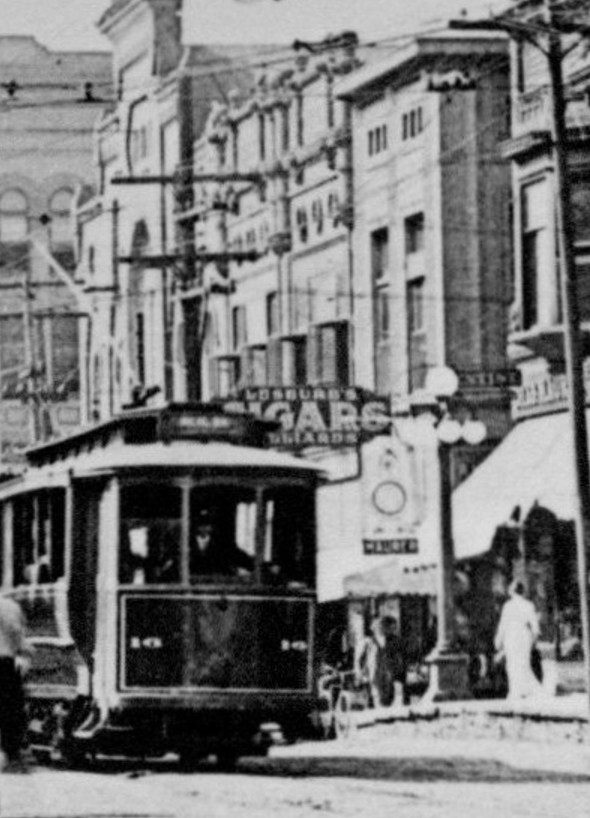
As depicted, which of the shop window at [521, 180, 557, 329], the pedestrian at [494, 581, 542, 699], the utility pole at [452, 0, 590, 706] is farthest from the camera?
the shop window at [521, 180, 557, 329]

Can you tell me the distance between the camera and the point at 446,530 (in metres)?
37.8

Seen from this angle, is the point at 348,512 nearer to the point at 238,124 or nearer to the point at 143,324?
the point at 238,124

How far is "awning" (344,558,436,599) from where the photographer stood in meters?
44.2

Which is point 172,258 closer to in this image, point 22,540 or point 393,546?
point 393,546

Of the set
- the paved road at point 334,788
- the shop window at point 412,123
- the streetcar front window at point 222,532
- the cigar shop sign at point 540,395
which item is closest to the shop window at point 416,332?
the shop window at point 412,123

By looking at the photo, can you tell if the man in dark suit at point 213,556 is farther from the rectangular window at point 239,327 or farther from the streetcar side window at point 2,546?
the rectangular window at point 239,327

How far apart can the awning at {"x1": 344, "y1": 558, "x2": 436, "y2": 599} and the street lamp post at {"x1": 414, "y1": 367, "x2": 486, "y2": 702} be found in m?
5.48

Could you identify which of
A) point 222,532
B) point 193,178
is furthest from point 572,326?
point 193,178

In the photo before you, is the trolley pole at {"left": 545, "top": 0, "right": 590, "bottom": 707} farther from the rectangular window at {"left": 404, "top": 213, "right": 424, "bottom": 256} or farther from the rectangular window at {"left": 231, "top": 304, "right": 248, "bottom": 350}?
the rectangular window at {"left": 231, "top": 304, "right": 248, "bottom": 350}

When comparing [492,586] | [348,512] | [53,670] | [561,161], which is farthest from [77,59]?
[53,670]

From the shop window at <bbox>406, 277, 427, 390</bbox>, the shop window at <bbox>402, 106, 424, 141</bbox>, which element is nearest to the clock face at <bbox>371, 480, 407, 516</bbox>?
the shop window at <bbox>406, 277, 427, 390</bbox>

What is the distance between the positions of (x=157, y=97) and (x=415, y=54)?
1436 cm

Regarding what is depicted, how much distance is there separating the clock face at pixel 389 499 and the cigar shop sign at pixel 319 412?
3974 millimetres

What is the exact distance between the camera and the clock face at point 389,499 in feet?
127
